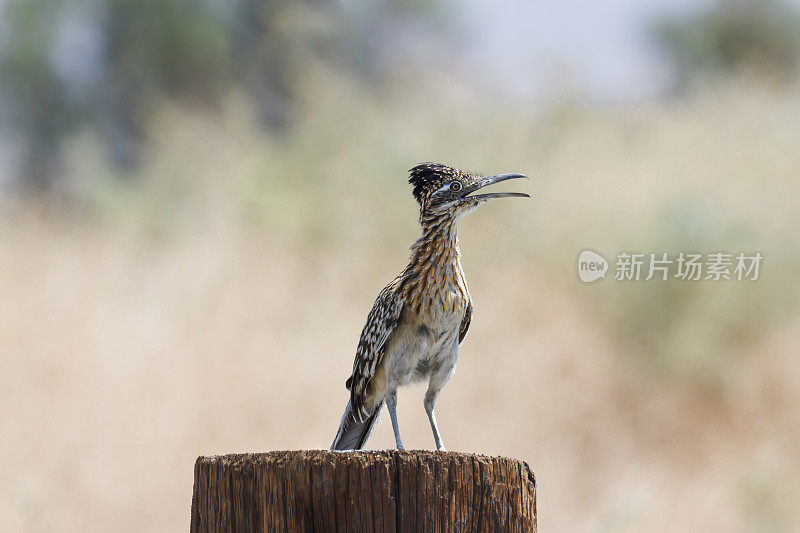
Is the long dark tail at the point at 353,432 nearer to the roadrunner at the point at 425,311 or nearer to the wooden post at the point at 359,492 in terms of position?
the roadrunner at the point at 425,311

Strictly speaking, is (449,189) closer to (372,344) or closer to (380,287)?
(372,344)

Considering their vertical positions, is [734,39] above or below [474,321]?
above

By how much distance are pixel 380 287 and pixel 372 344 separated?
8880 millimetres

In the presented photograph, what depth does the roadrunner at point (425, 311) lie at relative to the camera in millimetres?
4176

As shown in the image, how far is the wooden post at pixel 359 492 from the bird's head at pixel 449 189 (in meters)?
1.56

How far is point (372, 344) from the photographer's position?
427 cm

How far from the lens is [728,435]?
40.5 ft

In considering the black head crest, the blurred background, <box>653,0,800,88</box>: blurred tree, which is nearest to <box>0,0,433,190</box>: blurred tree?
the blurred background

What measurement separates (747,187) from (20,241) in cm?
977

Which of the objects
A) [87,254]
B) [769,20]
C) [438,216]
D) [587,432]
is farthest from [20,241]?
[769,20]

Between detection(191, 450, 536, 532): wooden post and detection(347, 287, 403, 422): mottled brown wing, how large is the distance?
1408mm

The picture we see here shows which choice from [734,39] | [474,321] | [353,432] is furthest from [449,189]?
[734,39]

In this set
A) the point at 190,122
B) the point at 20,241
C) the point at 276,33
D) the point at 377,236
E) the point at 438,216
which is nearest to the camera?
the point at 438,216

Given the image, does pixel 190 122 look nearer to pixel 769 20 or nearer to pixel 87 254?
pixel 87 254
